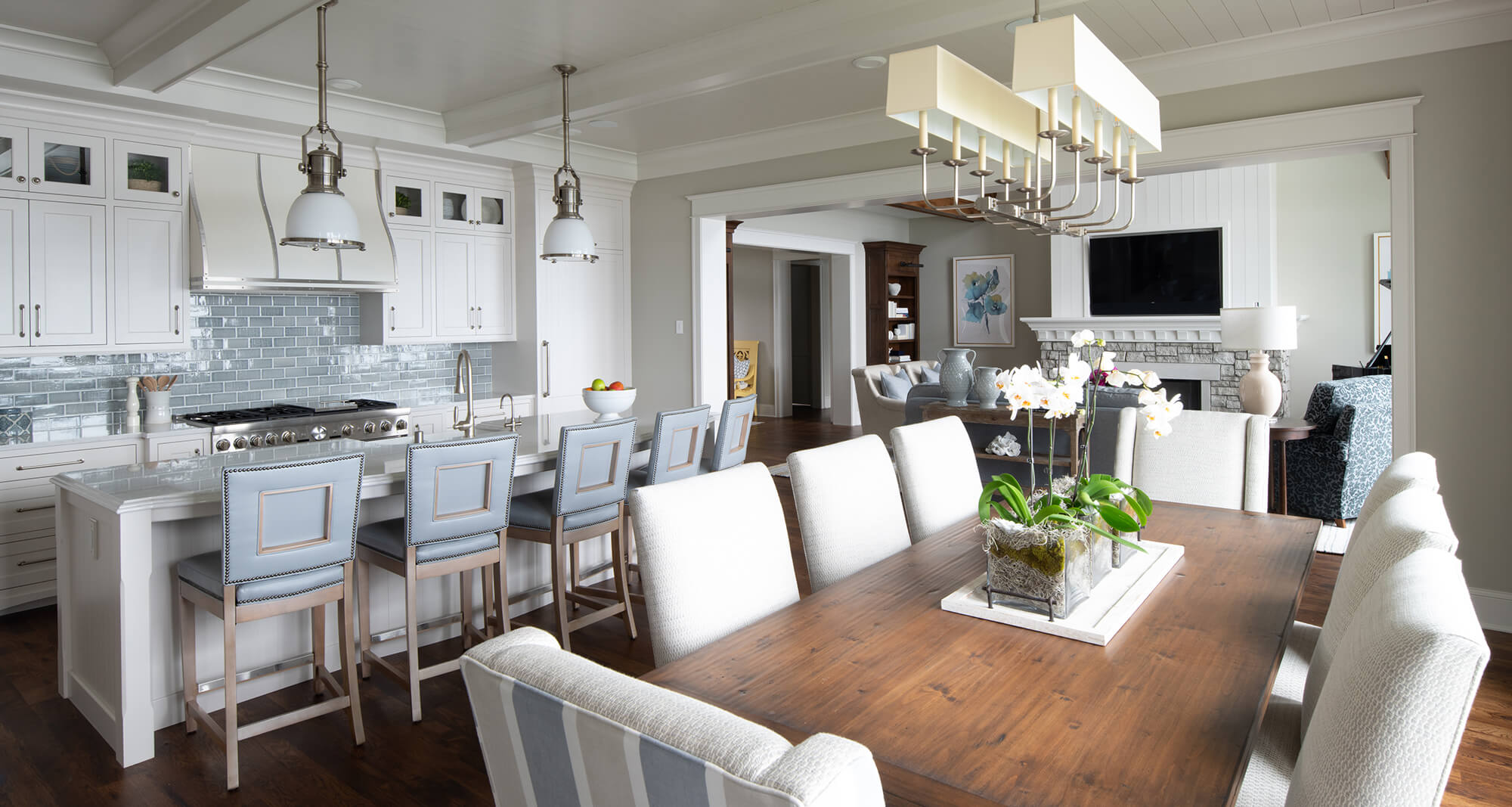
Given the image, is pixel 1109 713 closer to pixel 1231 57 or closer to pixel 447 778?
pixel 447 778

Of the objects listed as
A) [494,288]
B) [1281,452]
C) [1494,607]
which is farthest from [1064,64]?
[494,288]

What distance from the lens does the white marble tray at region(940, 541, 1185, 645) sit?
1.62 meters

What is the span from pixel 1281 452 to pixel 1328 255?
164 inches

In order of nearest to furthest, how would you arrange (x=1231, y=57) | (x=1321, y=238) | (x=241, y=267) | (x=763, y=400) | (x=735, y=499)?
(x=735, y=499), (x=1231, y=57), (x=241, y=267), (x=1321, y=238), (x=763, y=400)

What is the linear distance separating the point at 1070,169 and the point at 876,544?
3202 mm

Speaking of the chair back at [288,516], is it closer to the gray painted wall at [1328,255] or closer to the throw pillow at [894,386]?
the throw pillow at [894,386]

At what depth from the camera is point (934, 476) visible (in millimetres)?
2654

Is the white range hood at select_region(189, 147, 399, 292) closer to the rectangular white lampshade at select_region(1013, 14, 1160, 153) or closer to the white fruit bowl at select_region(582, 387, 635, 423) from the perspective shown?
the white fruit bowl at select_region(582, 387, 635, 423)

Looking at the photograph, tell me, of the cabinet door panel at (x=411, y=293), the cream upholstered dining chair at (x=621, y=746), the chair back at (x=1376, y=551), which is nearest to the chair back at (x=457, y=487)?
the cream upholstered dining chair at (x=621, y=746)

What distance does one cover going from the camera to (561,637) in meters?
3.30

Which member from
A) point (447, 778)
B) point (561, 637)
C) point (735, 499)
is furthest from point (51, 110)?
point (735, 499)

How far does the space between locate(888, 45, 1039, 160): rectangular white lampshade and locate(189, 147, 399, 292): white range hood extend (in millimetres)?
3880

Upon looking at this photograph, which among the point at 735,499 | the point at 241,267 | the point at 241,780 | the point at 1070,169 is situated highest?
the point at 1070,169

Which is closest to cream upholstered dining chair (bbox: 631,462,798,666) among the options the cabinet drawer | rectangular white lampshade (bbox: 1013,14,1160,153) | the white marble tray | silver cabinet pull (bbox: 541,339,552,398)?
the white marble tray
